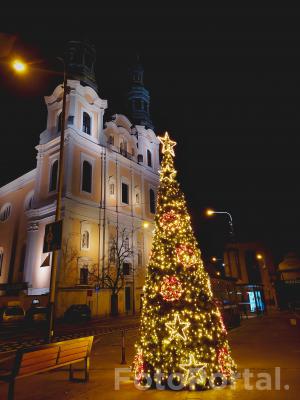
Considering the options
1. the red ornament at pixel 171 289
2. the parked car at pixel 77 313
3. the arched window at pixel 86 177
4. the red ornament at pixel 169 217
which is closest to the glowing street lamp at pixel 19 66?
the red ornament at pixel 169 217

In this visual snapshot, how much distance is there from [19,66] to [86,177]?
2740cm

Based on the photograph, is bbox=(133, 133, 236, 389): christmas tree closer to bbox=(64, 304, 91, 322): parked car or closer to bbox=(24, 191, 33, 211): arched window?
bbox=(64, 304, 91, 322): parked car

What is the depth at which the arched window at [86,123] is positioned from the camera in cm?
3925

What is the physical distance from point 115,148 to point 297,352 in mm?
37521

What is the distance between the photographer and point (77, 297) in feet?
96.2

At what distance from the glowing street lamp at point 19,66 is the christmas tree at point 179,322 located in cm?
739

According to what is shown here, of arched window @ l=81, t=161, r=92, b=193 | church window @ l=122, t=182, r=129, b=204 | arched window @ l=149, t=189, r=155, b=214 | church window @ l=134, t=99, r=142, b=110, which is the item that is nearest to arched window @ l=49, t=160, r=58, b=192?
arched window @ l=81, t=161, r=92, b=193

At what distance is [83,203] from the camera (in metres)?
34.4

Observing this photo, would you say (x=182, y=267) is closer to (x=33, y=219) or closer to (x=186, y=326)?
(x=186, y=326)

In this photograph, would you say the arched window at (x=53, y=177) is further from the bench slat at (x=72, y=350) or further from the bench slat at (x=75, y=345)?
the bench slat at (x=72, y=350)

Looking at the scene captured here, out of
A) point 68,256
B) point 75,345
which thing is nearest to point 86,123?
point 68,256

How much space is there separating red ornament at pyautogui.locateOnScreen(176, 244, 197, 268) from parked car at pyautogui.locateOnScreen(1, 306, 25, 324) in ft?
73.7

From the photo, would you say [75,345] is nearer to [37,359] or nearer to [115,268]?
[37,359]

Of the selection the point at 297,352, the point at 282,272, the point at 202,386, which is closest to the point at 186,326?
the point at 202,386
